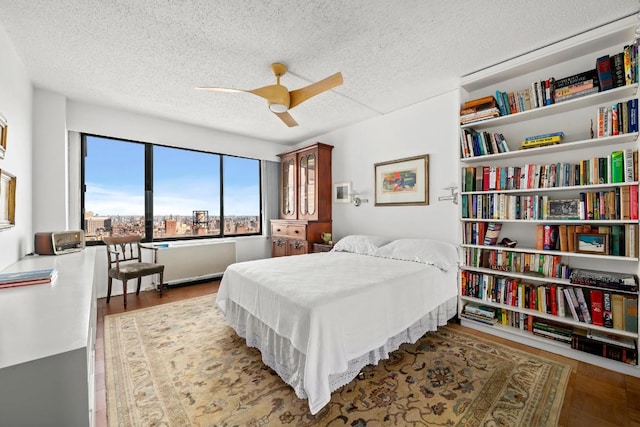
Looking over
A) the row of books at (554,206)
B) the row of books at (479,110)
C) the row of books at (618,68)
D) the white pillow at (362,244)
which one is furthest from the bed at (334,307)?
the row of books at (618,68)

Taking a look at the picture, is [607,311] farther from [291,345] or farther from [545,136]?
[291,345]

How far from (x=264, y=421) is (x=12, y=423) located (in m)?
1.13

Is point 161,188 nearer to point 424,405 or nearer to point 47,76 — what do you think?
point 47,76

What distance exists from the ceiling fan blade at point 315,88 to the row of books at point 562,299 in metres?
2.30

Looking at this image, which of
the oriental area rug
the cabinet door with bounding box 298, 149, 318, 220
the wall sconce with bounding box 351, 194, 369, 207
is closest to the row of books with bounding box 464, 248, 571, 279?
the oriental area rug

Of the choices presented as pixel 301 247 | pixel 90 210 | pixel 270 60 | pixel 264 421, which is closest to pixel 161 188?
pixel 90 210

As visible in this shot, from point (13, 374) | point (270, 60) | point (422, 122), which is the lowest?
point (13, 374)

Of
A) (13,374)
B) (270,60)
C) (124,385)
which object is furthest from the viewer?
(270,60)

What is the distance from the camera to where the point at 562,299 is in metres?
2.22

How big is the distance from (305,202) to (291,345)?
3.11 metres

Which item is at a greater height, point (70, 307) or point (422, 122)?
point (422, 122)

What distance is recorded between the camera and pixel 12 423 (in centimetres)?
72

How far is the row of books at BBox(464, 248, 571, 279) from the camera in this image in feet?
7.52

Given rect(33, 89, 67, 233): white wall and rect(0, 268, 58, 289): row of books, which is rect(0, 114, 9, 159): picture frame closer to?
rect(0, 268, 58, 289): row of books
